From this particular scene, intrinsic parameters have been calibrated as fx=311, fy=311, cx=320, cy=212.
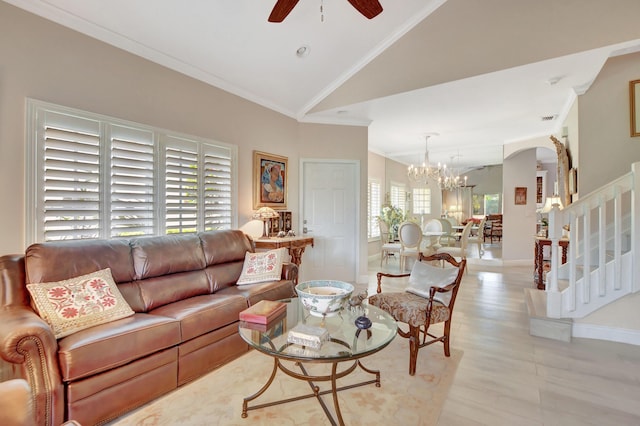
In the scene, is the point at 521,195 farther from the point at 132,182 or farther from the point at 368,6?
the point at 132,182

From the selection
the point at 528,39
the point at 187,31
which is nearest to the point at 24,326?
the point at 187,31

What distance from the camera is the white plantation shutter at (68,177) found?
2.52 meters

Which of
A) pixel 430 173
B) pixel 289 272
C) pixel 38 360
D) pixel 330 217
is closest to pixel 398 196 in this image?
pixel 430 173

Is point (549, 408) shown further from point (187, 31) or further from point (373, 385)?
point (187, 31)

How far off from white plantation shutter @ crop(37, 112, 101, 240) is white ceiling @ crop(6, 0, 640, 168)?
88cm

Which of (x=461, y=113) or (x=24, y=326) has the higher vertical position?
(x=461, y=113)

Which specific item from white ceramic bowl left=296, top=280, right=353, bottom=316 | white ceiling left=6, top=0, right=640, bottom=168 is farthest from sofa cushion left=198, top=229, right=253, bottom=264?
white ceiling left=6, top=0, right=640, bottom=168

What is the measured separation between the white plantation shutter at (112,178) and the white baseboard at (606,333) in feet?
13.6

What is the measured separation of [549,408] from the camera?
2.02m

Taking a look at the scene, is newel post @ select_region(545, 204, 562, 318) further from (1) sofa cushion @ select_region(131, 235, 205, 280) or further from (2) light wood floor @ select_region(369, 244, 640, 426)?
(1) sofa cushion @ select_region(131, 235, 205, 280)

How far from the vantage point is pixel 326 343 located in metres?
1.86

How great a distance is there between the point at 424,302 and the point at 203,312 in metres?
1.84

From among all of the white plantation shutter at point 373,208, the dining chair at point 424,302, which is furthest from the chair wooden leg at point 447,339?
the white plantation shutter at point 373,208

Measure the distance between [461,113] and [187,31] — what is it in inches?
157
